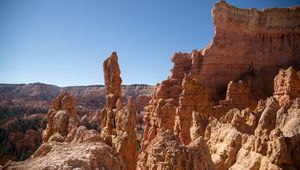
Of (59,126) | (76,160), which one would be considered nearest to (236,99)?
(59,126)

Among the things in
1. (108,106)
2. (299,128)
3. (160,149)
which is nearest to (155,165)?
(160,149)

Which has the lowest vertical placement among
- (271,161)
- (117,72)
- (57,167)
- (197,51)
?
(271,161)

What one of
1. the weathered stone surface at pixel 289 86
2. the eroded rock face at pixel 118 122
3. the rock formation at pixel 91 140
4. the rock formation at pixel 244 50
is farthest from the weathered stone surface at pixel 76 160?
the rock formation at pixel 244 50

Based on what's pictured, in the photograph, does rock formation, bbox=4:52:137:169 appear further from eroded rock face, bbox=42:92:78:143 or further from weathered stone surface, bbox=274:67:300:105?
weathered stone surface, bbox=274:67:300:105

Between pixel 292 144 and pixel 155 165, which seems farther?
pixel 292 144

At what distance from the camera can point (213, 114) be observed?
18.4 meters

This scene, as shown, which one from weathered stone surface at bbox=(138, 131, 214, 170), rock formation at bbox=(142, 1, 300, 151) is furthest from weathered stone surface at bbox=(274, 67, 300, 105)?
weathered stone surface at bbox=(138, 131, 214, 170)

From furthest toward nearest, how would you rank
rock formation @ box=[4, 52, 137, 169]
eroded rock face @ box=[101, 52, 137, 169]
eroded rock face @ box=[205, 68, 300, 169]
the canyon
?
1. eroded rock face @ box=[101, 52, 137, 169]
2. eroded rock face @ box=[205, 68, 300, 169]
3. the canyon
4. rock formation @ box=[4, 52, 137, 169]

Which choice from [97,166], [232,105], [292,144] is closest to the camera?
[97,166]

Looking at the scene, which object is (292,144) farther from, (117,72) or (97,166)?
(117,72)

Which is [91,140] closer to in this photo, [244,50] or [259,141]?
[259,141]

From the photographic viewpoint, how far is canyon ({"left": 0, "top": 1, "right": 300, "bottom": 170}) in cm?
571

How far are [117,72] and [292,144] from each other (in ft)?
39.7

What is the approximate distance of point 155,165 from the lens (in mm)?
5582
